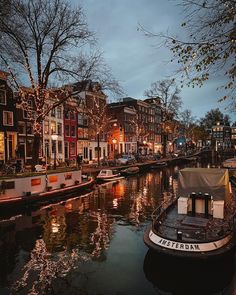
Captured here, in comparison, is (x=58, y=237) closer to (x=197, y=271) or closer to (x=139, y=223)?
(x=139, y=223)

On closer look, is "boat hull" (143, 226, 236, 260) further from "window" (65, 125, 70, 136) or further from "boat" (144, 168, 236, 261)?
"window" (65, 125, 70, 136)

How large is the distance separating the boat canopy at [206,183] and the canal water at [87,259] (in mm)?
3326

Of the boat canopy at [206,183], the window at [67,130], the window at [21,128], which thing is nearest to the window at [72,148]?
the window at [67,130]

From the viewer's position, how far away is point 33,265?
11055 millimetres

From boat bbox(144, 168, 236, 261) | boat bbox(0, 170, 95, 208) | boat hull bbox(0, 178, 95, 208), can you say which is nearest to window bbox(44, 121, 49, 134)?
boat hull bbox(0, 178, 95, 208)

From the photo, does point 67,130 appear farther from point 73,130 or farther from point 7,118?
point 7,118

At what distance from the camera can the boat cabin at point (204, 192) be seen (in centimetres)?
1298

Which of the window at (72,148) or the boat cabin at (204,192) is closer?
the boat cabin at (204,192)

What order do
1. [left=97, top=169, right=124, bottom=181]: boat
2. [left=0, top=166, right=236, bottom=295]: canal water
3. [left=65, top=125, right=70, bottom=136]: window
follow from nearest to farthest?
[left=0, top=166, right=236, bottom=295]: canal water, [left=97, top=169, right=124, bottom=181]: boat, [left=65, top=125, right=70, bottom=136]: window

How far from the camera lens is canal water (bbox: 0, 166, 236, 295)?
9.48 metres

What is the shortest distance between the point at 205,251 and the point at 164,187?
2185 cm

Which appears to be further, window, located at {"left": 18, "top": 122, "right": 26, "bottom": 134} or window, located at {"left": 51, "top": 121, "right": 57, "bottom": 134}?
window, located at {"left": 51, "top": 121, "right": 57, "bottom": 134}

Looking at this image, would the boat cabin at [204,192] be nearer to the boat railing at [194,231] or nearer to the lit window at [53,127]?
the boat railing at [194,231]

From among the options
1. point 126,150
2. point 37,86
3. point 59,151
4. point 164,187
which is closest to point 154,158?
point 126,150
